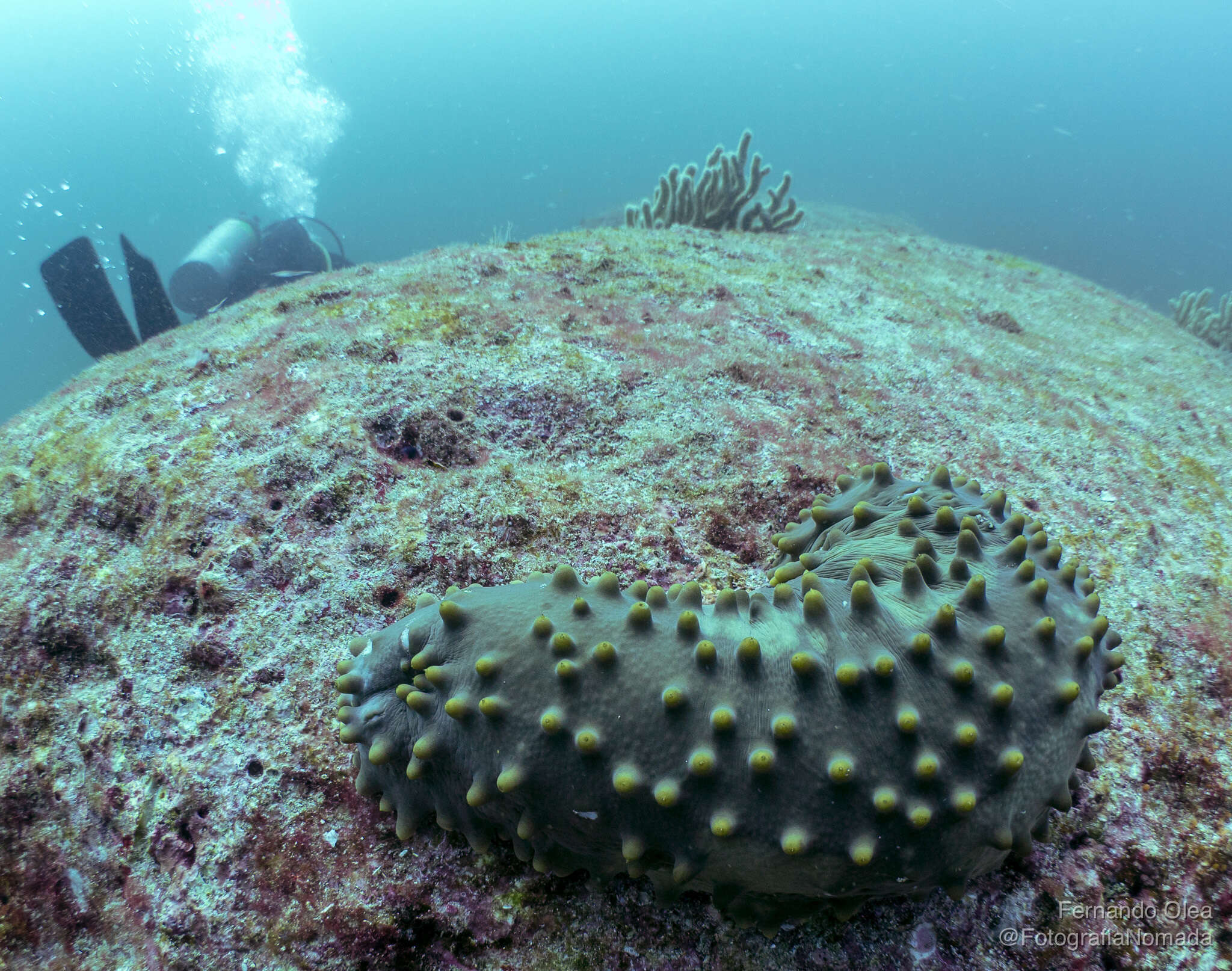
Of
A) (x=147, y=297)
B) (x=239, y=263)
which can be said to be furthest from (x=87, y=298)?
(x=239, y=263)

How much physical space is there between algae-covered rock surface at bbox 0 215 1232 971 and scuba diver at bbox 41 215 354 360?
4864mm

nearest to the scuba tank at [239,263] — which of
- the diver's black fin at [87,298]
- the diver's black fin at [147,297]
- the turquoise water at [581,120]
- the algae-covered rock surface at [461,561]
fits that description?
the diver's black fin at [147,297]

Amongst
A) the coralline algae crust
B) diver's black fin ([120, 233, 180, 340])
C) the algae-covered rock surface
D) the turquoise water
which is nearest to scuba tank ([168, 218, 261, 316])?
diver's black fin ([120, 233, 180, 340])

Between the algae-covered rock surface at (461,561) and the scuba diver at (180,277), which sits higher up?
the scuba diver at (180,277)

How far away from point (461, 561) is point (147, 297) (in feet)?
33.0

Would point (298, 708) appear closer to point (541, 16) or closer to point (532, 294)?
point (532, 294)

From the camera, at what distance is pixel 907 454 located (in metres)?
3.13

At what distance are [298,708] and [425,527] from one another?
31.0 inches

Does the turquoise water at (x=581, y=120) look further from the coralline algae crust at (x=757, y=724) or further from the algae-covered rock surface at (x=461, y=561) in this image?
the coralline algae crust at (x=757, y=724)

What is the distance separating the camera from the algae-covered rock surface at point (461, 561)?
5.33 ft

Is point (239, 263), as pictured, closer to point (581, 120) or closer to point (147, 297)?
point (147, 297)

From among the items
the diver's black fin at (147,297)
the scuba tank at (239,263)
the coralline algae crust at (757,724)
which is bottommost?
the coralline algae crust at (757,724)

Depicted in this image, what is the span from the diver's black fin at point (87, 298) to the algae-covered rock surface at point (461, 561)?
21.0 ft

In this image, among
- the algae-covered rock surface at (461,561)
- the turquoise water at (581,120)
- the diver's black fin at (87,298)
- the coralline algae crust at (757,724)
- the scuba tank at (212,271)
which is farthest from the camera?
the turquoise water at (581,120)
